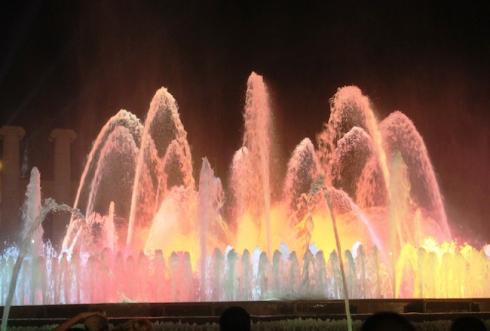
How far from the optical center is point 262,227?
2572 cm

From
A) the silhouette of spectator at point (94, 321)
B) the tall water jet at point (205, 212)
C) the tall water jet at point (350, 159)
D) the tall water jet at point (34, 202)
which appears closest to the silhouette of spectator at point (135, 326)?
the silhouette of spectator at point (94, 321)

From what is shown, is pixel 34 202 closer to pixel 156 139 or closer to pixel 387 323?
pixel 156 139

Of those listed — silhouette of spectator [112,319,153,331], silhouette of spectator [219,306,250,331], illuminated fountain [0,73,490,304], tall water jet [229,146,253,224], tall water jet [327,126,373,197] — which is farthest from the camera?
tall water jet [327,126,373,197]

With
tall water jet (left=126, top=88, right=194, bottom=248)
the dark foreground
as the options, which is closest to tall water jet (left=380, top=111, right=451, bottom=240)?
tall water jet (left=126, top=88, right=194, bottom=248)

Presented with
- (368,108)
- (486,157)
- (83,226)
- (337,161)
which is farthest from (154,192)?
(486,157)

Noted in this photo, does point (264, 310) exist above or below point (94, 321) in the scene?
below

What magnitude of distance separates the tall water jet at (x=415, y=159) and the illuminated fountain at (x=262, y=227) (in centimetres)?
6

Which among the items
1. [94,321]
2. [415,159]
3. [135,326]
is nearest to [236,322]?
[94,321]

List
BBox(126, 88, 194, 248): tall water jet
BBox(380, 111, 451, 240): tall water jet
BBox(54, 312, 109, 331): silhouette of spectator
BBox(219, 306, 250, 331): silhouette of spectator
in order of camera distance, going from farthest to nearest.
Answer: BBox(380, 111, 451, 240): tall water jet, BBox(126, 88, 194, 248): tall water jet, BBox(54, 312, 109, 331): silhouette of spectator, BBox(219, 306, 250, 331): silhouette of spectator

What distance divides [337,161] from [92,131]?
23120mm

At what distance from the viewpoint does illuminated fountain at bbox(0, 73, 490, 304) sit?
18.0 meters

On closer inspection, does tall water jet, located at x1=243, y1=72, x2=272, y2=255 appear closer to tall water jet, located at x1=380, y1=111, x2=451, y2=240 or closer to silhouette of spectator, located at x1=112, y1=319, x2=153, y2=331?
tall water jet, located at x1=380, y1=111, x2=451, y2=240

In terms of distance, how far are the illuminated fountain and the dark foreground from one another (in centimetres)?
394

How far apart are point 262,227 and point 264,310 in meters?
12.9
